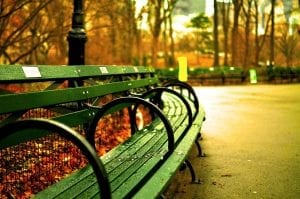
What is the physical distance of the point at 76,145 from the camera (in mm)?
2133

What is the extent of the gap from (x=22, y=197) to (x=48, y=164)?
0.90 metres

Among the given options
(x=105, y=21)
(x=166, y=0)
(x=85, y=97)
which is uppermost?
(x=166, y=0)

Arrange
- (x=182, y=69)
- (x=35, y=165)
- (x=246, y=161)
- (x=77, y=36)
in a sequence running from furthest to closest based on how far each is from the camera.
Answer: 1. (x=182, y=69)
2. (x=77, y=36)
3. (x=246, y=161)
4. (x=35, y=165)

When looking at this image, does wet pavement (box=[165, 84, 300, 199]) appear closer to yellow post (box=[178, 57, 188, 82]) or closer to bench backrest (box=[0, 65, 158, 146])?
yellow post (box=[178, 57, 188, 82])

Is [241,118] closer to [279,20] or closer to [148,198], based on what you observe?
[148,198]

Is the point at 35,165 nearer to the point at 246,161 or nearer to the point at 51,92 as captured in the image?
the point at 51,92

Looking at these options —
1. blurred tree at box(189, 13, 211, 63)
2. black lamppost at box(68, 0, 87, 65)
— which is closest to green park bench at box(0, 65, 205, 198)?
black lamppost at box(68, 0, 87, 65)

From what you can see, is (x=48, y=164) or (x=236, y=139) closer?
(x=48, y=164)

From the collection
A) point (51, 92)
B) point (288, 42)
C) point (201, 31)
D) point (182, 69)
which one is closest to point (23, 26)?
point (182, 69)

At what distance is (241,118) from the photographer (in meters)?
10.2

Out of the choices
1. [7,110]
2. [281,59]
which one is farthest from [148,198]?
[281,59]

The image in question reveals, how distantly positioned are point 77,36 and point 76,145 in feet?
15.6

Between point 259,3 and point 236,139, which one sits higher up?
point 259,3

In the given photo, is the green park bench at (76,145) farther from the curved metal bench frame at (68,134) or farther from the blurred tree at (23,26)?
the blurred tree at (23,26)
